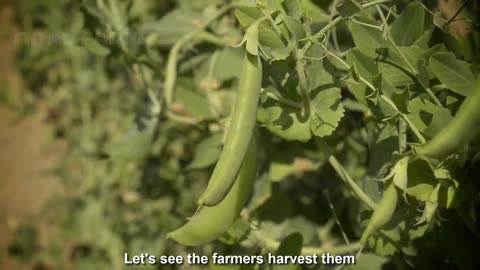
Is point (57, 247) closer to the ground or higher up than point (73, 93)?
closer to the ground

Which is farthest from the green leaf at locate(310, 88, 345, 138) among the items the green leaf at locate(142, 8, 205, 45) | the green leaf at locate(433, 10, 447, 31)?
the green leaf at locate(142, 8, 205, 45)

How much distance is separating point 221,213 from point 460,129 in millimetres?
204

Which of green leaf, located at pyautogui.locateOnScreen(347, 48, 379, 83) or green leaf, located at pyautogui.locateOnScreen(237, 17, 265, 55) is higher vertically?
green leaf, located at pyautogui.locateOnScreen(237, 17, 265, 55)

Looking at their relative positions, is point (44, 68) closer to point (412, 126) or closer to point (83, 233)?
point (83, 233)

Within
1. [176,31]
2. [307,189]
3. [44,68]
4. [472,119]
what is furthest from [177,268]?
[44,68]

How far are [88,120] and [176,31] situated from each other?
70cm

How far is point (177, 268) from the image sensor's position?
1.06 meters

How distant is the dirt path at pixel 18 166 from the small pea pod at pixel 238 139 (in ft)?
4.34

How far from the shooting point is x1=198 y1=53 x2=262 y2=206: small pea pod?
42 cm

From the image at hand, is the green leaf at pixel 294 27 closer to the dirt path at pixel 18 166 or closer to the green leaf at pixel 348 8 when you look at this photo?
the green leaf at pixel 348 8

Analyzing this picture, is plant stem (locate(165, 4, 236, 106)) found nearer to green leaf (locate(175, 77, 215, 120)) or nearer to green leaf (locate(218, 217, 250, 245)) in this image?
green leaf (locate(175, 77, 215, 120))

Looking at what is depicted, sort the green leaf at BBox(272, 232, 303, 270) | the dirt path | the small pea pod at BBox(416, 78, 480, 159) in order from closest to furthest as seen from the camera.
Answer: the small pea pod at BBox(416, 78, 480, 159)
the green leaf at BBox(272, 232, 303, 270)
the dirt path

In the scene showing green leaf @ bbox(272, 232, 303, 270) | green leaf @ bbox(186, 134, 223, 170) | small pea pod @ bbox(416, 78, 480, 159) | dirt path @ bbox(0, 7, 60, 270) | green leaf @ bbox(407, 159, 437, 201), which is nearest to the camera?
small pea pod @ bbox(416, 78, 480, 159)

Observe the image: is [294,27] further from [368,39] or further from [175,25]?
[175,25]
